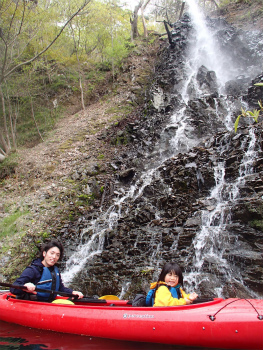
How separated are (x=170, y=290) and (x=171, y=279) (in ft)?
0.60

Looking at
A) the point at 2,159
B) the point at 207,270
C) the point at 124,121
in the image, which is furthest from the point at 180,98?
the point at 207,270

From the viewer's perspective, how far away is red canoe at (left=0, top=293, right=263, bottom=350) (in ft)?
8.88

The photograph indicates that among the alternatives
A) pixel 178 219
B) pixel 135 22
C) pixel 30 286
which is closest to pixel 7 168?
pixel 178 219

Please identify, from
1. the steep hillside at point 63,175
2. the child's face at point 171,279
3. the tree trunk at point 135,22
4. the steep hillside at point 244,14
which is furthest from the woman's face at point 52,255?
the tree trunk at point 135,22

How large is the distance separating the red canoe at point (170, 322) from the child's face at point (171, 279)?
0.32 m

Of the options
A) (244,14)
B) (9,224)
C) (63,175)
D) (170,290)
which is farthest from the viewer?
(244,14)

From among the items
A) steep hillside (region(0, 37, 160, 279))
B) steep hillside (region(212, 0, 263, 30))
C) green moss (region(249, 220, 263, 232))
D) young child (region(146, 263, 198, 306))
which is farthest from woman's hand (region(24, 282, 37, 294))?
steep hillside (region(212, 0, 263, 30))

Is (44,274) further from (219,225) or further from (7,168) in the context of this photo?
(7,168)

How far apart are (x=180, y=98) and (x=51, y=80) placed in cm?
1069

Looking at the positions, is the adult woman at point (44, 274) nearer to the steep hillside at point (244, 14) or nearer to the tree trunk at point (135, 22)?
the steep hillside at point (244, 14)

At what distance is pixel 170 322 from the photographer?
9.52ft

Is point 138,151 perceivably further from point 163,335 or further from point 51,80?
point 51,80

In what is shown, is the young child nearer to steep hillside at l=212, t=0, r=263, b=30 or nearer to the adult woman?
the adult woman

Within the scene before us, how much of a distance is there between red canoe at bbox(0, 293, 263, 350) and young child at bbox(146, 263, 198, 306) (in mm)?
161
